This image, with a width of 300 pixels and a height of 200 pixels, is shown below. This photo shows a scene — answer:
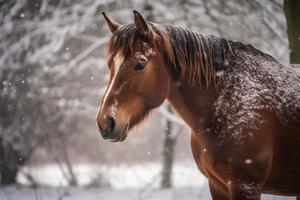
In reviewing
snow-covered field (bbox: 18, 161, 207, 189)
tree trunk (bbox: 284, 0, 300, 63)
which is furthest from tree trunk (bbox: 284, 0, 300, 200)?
snow-covered field (bbox: 18, 161, 207, 189)

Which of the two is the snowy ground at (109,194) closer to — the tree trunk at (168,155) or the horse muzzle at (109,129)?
the tree trunk at (168,155)

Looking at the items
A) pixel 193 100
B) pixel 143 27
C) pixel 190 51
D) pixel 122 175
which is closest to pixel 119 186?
pixel 122 175

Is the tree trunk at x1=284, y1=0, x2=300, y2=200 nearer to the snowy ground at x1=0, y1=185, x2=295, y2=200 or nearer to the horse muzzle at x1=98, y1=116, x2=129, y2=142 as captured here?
the snowy ground at x1=0, y1=185, x2=295, y2=200

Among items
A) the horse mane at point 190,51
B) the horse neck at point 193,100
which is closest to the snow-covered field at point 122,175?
the horse neck at point 193,100

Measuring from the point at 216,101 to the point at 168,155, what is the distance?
5.25 m

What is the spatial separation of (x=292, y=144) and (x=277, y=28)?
5.42 m

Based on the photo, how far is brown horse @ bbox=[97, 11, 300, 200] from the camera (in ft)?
9.75

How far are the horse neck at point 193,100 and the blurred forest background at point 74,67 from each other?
4.55m

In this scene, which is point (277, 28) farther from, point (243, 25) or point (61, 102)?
point (61, 102)

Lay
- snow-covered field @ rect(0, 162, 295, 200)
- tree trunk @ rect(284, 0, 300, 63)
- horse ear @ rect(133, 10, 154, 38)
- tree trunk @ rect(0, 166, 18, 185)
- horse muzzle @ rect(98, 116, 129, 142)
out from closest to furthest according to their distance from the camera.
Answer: horse muzzle @ rect(98, 116, 129, 142), horse ear @ rect(133, 10, 154, 38), tree trunk @ rect(284, 0, 300, 63), snow-covered field @ rect(0, 162, 295, 200), tree trunk @ rect(0, 166, 18, 185)

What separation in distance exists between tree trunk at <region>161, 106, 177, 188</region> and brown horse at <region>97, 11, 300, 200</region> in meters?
4.84

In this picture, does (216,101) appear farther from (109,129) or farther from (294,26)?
(294,26)

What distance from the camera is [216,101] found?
316 centimetres

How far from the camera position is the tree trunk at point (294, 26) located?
5215mm
